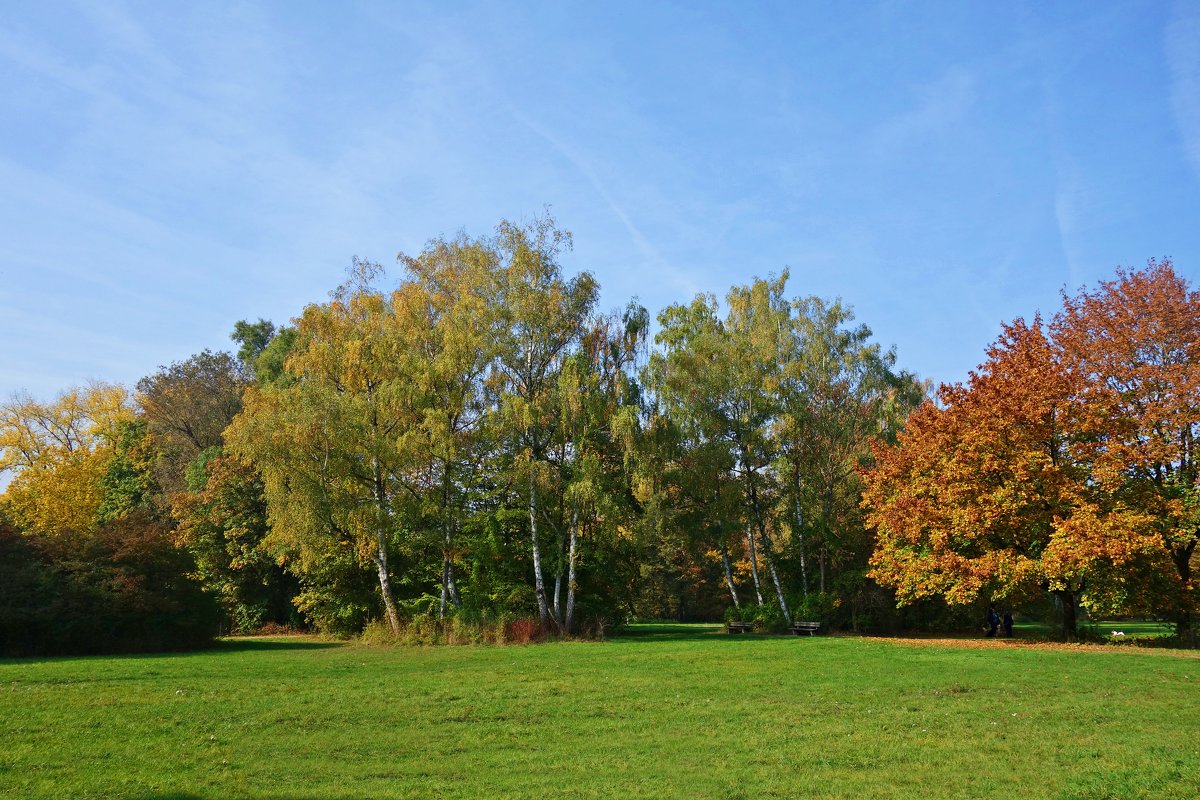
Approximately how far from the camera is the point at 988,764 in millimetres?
9156

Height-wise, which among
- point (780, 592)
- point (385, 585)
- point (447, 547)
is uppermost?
point (447, 547)

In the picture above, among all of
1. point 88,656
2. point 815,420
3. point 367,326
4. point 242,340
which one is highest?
point 242,340

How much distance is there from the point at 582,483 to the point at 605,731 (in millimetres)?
19073

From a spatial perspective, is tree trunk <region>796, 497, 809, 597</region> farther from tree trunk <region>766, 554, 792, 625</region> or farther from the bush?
the bush

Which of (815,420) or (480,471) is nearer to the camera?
(480,471)

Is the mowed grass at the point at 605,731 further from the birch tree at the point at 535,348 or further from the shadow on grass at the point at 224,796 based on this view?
the birch tree at the point at 535,348

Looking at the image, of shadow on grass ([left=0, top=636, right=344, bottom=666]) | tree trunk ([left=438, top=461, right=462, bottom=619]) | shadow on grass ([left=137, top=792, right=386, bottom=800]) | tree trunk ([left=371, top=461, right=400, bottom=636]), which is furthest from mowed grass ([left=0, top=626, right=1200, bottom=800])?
tree trunk ([left=438, top=461, right=462, bottom=619])

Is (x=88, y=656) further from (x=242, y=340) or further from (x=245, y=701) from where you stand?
(x=242, y=340)

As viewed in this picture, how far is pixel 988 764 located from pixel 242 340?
6561cm

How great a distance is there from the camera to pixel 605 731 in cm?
1127

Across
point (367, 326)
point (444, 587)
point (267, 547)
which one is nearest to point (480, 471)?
point (444, 587)

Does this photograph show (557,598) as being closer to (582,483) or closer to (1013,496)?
(582,483)

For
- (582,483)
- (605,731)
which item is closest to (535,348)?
(582,483)

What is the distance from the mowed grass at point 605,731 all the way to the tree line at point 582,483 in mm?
7577
